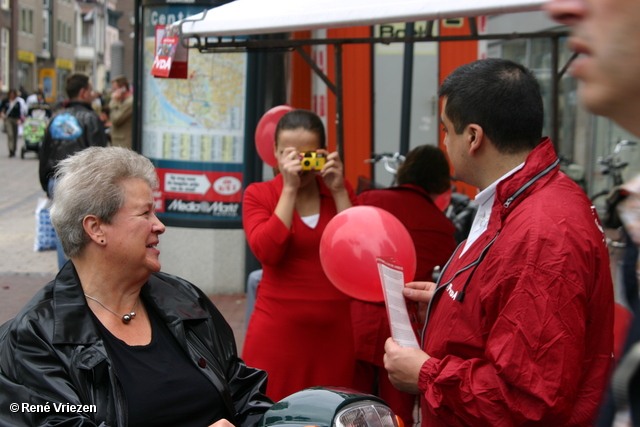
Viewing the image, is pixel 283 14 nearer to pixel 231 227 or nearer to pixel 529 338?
pixel 529 338

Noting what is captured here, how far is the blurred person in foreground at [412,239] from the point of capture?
3922 mm

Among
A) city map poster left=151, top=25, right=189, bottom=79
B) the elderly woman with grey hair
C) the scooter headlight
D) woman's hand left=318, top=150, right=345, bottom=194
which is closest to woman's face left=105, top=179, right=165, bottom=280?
the elderly woman with grey hair

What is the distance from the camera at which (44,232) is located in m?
9.52

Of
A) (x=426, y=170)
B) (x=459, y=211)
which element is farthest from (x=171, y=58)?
(x=459, y=211)

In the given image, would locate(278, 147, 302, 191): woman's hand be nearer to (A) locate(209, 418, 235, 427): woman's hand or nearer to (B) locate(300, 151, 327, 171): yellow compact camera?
(B) locate(300, 151, 327, 171): yellow compact camera

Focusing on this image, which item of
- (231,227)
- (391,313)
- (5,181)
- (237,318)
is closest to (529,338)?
(391,313)

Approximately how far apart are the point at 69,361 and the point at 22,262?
7.74m

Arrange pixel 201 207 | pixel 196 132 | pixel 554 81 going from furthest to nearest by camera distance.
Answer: pixel 201 207 → pixel 196 132 → pixel 554 81

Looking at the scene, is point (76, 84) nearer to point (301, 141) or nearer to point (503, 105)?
point (301, 141)

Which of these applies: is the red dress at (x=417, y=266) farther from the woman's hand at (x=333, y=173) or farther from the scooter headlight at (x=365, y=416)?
the scooter headlight at (x=365, y=416)

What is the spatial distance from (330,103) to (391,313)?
26.2 feet

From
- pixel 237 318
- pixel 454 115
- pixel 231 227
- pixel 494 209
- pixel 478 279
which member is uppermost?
pixel 454 115

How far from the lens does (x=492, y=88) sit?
7.25 ft

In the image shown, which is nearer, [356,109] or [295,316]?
[295,316]
